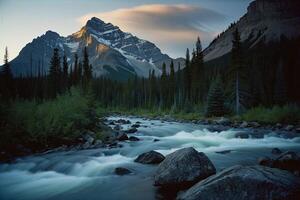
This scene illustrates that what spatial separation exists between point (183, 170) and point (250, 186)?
115 inches

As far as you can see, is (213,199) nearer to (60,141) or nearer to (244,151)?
(244,151)

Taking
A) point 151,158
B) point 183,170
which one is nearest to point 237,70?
point 151,158

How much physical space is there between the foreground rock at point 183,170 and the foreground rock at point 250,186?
5.60 feet

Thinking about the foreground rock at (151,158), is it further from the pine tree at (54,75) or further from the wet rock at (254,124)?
the pine tree at (54,75)

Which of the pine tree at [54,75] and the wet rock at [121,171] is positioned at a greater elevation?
the pine tree at [54,75]

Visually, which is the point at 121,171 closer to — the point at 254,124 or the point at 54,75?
the point at 254,124

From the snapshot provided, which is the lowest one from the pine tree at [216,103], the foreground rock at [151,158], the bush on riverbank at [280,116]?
the foreground rock at [151,158]

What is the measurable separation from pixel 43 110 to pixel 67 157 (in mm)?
5278

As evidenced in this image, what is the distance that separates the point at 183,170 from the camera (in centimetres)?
980

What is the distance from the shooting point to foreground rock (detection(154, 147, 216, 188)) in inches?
381

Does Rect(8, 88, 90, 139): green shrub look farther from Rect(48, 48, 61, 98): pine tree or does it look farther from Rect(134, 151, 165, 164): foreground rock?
Rect(48, 48, 61, 98): pine tree

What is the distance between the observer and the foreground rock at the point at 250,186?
7.09 metres

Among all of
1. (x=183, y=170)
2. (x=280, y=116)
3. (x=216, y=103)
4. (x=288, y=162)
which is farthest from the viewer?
(x=216, y=103)

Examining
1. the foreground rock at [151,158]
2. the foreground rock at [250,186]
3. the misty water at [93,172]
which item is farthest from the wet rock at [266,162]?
the foreground rock at [151,158]
